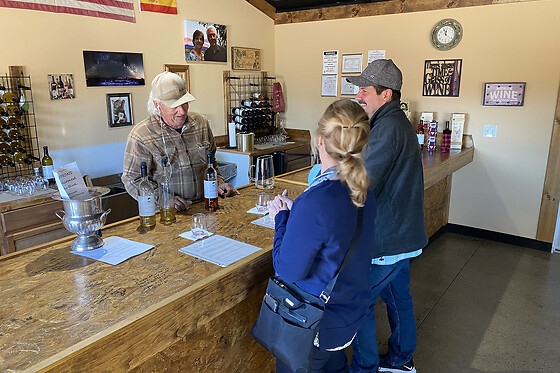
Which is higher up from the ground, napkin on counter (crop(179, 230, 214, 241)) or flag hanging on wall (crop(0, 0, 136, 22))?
flag hanging on wall (crop(0, 0, 136, 22))

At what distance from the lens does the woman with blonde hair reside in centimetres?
130

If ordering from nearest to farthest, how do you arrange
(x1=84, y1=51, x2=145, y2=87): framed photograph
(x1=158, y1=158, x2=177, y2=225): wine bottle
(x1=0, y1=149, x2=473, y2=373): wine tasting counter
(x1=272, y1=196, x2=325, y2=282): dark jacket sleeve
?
(x1=0, y1=149, x2=473, y2=373): wine tasting counter
(x1=272, y1=196, x2=325, y2=282): dark jacket sleeve
(x1=158, y1=158, x2=177, y2=225): wine bottle
(x1=84, y1=51, x2=145, y2=87): framed photograph

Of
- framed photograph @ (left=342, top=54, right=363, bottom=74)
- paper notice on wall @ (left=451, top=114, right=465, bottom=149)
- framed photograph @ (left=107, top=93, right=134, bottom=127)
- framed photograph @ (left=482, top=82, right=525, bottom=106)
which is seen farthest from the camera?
framed photograph @ (left=342, top=54, right=363, bottom=74)

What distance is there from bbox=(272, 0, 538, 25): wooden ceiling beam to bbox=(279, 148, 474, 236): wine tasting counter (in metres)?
1.51

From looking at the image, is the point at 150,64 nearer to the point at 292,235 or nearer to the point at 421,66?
the point at 421,66

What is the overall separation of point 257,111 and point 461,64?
7.86 ft

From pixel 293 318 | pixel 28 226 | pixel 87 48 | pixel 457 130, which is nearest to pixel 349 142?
pixel 293 318

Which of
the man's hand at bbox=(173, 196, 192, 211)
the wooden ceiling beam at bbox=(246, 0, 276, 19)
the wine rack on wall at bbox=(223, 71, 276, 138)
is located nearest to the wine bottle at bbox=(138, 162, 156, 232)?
the man's hand at bbox=(173, 196, 192, 211)

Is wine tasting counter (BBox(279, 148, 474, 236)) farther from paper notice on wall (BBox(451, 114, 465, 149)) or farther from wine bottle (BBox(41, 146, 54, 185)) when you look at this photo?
wine bottle (BBox(41, 146, 54, 185))

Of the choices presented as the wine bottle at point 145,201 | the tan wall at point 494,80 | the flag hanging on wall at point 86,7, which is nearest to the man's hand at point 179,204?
the wine bottle at point 145,201

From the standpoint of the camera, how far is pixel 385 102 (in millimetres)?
2158

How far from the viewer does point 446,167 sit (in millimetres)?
3811

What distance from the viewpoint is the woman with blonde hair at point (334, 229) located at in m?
1.30

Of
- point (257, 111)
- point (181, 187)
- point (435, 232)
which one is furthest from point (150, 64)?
point (435, 232)
